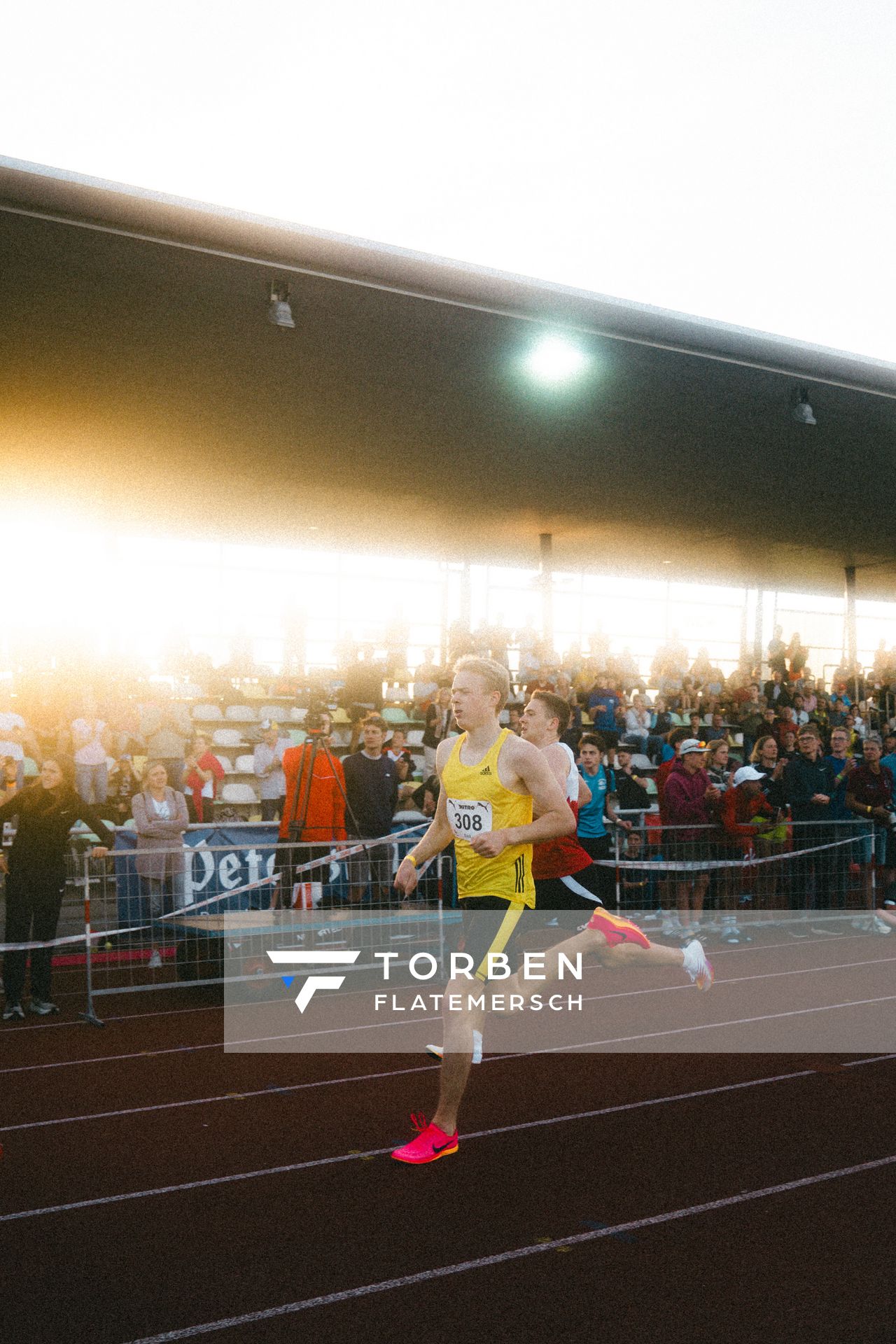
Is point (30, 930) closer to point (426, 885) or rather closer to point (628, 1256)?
point (426, 885)

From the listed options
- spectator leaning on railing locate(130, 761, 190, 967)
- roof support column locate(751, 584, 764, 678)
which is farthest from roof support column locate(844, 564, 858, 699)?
spectator leaning on railing locate(130, 761, 190, 967)

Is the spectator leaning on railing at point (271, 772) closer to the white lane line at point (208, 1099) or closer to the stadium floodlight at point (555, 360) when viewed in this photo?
the stadium floodlight at point (555, 360)

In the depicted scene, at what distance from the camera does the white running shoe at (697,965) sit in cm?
755

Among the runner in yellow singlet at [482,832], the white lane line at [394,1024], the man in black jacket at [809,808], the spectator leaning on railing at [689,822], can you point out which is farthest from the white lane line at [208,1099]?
the man in black jacket at [809,808]

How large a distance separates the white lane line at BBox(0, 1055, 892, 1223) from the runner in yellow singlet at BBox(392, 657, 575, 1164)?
0.35m

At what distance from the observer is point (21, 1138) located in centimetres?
605

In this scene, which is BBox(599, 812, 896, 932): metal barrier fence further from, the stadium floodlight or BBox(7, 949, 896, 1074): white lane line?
the stadium floodlight

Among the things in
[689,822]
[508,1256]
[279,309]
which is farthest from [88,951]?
[689,822]

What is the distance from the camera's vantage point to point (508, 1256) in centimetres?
437

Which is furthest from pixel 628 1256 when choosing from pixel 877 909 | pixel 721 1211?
pixel 877 909

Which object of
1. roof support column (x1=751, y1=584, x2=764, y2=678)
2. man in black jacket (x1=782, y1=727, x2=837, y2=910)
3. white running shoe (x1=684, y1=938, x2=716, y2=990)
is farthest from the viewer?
roof support column (x1=751, y1=584, x2=764, y2=678)
